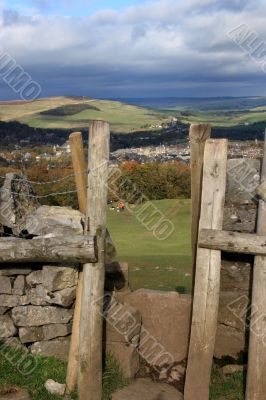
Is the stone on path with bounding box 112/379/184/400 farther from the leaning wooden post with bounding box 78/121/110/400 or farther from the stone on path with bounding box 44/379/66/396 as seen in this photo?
the stone on path with bounding box 44/379/66/396

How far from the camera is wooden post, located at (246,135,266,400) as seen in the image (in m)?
6.27

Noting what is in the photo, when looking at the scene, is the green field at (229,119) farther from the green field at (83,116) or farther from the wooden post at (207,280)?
the wooden post at (207,280)

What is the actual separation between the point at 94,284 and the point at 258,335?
84.3 inches

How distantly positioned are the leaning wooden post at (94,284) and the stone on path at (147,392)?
32cm

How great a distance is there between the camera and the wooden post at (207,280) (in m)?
6.43

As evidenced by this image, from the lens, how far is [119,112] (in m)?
59.5

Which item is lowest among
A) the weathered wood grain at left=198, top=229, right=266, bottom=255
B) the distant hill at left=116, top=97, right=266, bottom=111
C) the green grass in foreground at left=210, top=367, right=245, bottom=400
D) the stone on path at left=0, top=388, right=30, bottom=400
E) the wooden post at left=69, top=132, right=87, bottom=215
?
the stone on path at left=0, top=388, right=30, bottom=400

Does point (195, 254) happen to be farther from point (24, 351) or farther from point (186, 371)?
point (24, 351)

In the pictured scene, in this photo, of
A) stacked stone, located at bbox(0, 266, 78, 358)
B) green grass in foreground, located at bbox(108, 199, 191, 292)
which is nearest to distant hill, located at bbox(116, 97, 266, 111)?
green grass in foreground, located at bbox(108, 199, 191, 292)

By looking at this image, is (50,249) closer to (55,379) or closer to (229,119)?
(55,379)

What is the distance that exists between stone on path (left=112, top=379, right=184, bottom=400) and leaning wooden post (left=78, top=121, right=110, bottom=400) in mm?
323

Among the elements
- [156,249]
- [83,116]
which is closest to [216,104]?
[83,116]

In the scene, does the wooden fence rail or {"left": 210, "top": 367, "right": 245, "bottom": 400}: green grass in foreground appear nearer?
the wooden fence rail

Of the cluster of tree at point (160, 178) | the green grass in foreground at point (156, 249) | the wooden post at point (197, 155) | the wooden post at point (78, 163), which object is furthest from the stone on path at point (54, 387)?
the cluster of tree at point (160, 178)
